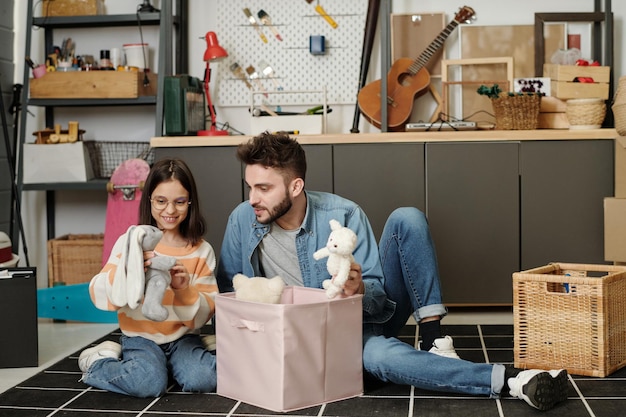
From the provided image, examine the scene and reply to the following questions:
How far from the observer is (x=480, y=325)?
3510 millimetres

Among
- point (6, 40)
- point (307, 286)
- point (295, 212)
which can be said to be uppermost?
point (6, 40)

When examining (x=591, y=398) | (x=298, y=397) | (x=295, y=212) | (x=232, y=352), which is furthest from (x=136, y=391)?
(x=591, y=398)

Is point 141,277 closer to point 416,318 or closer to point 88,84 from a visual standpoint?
point 416,318

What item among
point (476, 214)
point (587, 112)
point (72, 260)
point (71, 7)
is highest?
point (71, 7)

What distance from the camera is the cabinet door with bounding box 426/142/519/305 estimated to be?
12.2ft

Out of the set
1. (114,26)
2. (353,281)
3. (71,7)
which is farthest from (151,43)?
(353,281)

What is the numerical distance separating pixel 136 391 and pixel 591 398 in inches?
50.6

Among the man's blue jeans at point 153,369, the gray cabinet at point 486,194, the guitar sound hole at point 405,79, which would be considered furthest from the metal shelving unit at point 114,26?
the man's blue jeans at point 153,369

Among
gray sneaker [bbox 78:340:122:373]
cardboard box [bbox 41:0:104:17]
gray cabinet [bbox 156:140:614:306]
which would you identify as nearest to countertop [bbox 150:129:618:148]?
gray cabinet [bbox 156:140:614:306]

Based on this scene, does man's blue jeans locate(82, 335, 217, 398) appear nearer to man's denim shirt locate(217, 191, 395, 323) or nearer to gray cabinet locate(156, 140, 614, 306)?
man's denim shirt locate(217, 191, 395, 323)

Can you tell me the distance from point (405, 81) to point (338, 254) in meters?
2.05

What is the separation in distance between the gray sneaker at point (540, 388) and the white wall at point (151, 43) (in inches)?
87.2

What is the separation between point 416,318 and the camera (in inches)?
103

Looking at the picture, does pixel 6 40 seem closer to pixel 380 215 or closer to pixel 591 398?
pixel 380 215
